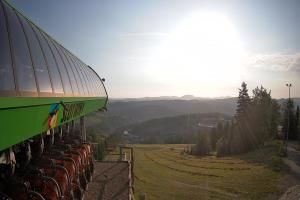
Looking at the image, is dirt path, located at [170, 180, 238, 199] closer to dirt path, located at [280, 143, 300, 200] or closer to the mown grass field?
the mown grass field

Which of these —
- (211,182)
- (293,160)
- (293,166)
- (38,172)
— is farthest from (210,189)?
(38,172)

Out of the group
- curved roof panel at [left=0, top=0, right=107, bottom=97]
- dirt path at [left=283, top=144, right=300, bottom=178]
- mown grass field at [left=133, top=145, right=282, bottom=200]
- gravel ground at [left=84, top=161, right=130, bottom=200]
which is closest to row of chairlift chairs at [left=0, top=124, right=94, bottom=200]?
gravel ground at [left=84, top=161, right=130, bottom=200]

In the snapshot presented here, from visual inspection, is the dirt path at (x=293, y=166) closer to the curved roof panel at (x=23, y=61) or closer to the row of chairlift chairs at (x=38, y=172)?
the row of chairlift chairs at (x=38, y=172)

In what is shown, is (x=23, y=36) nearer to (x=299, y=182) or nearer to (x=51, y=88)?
(x=51, y=88)

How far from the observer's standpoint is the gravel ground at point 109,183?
15.6 meters

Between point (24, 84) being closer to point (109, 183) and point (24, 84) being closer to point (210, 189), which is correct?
point (109, 183)

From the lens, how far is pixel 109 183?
17.5 m

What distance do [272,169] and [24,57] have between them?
40.0 m

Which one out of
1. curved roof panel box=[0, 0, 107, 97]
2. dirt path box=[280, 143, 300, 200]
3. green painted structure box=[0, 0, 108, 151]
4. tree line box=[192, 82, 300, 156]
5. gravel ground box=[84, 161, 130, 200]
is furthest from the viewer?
tree line box=[192, 82, 300, 156]

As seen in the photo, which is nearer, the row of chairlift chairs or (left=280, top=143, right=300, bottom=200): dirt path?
the row of chairlift chairs

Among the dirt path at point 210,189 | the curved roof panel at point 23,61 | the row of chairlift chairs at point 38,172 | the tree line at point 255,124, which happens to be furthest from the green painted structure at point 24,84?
the tree line at point 255,124

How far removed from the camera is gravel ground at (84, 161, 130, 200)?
15.6 meters

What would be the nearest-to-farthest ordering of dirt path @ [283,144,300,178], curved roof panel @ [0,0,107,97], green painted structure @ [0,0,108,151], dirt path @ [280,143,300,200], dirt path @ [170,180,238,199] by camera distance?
green painted structure @ [0,0,108,151]
curved roof panel @ [0,0,107,97]
dirt path @ [280,143,300,200]
dirt path @ [170,180,238,199]
dirt path @ [283,144,300,178]

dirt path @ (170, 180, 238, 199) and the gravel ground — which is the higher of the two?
the gravel ground
